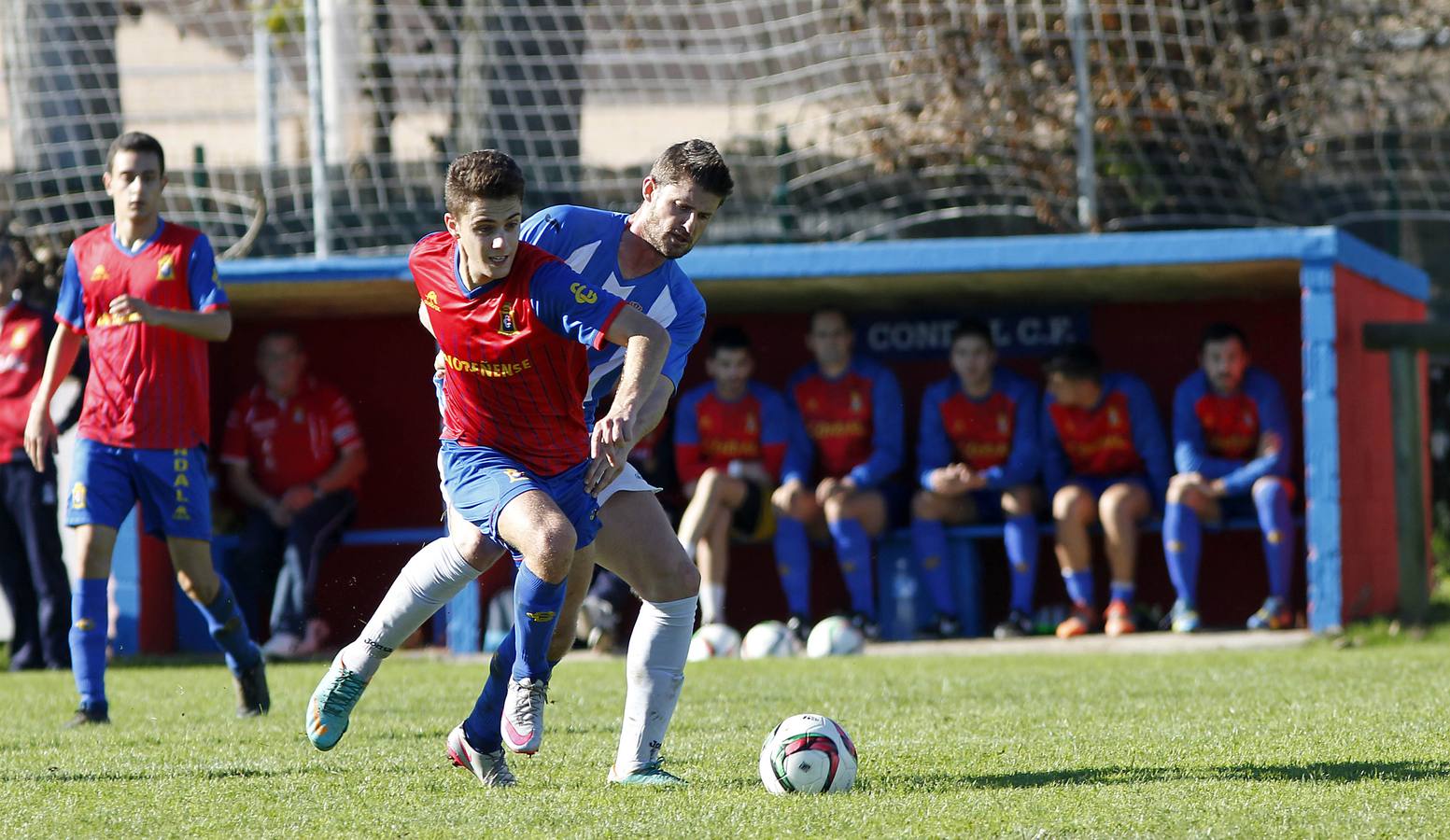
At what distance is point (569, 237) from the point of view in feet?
16.6

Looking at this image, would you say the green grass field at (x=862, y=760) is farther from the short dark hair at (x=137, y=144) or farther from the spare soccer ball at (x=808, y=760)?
the short dark hair at (x=137, y=144)

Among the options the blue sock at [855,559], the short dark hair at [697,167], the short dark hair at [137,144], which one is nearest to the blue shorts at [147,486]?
the short dark hair at [137,144]

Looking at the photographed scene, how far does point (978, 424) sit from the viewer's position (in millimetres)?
10695

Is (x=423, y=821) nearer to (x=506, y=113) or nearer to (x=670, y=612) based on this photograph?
(x=670, y=612)

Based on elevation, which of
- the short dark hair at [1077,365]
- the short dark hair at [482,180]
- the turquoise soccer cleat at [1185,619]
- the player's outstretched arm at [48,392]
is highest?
the short dark hair at [482,180]

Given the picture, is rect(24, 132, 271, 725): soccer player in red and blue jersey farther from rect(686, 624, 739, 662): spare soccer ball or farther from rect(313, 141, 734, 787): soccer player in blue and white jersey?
rect(686, 624, 739, 662): spare soccer ball

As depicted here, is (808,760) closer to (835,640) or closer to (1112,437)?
(835,640)

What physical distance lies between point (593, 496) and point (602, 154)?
38.3 ft

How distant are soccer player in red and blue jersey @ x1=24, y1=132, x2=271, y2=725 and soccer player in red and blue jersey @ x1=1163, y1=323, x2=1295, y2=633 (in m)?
4.96

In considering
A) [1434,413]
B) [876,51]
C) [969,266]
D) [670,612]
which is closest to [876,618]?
[969,266]

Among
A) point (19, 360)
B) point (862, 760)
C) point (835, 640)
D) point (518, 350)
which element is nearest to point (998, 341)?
point (835, 640)

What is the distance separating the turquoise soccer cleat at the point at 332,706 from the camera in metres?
4.84

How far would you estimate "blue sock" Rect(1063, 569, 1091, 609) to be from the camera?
10.2 meters

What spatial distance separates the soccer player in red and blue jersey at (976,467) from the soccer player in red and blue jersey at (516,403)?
5.66 metres
